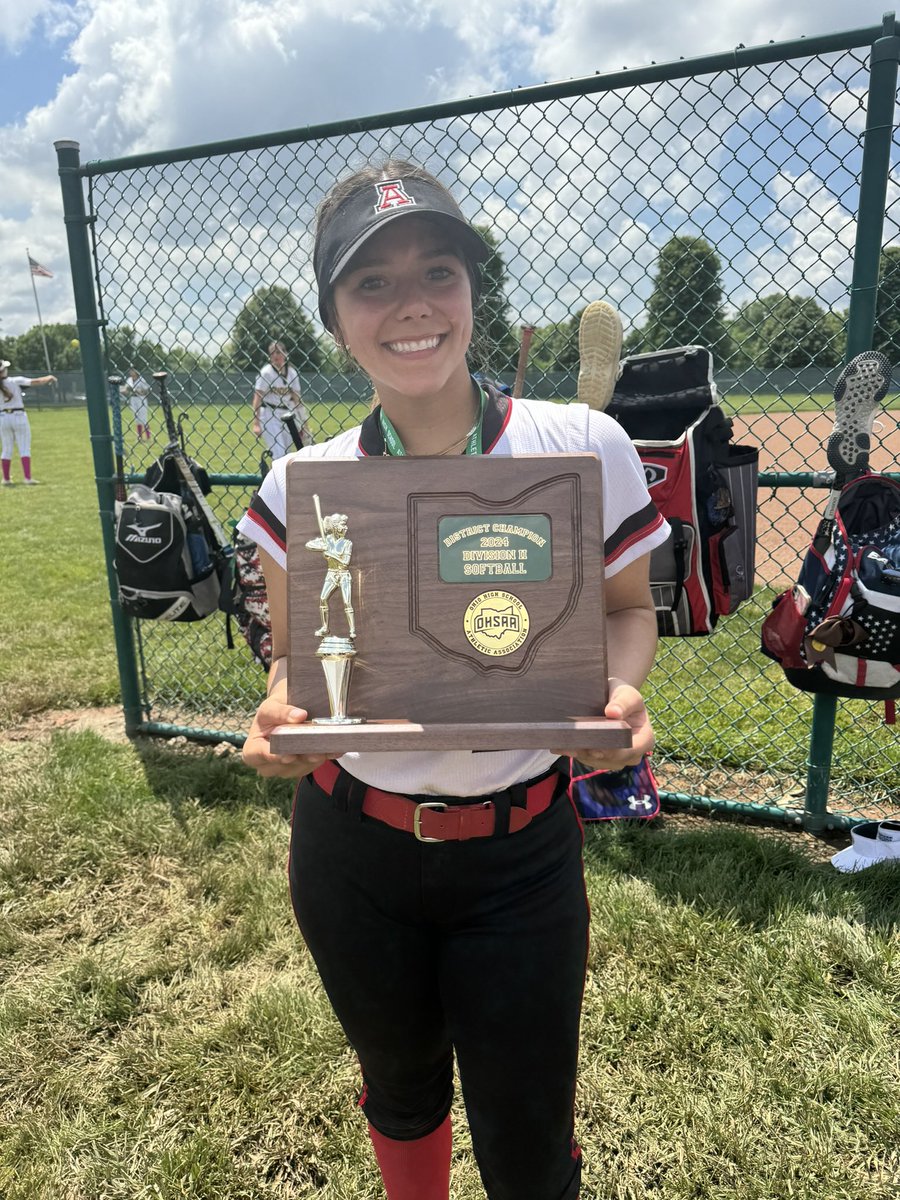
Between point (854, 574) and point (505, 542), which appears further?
point (854, 574)

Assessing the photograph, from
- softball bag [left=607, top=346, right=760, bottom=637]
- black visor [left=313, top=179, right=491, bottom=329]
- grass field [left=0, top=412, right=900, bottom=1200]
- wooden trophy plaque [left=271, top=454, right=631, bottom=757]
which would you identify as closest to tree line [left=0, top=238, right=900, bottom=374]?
softball bag [left=607, top=346, right=760, bottom=637]

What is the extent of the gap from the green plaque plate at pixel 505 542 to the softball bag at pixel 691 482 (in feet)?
4.95

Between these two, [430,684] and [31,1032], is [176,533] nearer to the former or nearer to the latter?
[31,1032]

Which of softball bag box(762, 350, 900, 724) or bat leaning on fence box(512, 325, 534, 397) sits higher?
bat leaning on fence box(512, 325, 534, 397)

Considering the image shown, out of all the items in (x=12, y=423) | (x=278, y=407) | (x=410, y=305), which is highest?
(x=410, y=305)

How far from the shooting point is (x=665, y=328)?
3.56m

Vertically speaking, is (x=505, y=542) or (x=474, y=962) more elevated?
(x=505, y=542)

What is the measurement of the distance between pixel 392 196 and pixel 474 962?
1.33m

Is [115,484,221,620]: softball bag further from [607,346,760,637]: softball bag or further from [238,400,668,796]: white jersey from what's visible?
[238,400,668,796]: white jersey

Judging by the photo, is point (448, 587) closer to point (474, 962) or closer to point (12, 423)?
point (474, 962)

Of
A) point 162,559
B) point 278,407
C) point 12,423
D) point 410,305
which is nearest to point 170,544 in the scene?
point 162,559

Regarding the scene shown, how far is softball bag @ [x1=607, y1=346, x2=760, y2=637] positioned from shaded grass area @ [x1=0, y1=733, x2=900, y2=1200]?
1.05 metres

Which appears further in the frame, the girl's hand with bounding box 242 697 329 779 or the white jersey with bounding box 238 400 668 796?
the white jersey with bounding box 238 400 668 796

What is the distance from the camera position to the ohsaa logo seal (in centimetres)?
127
